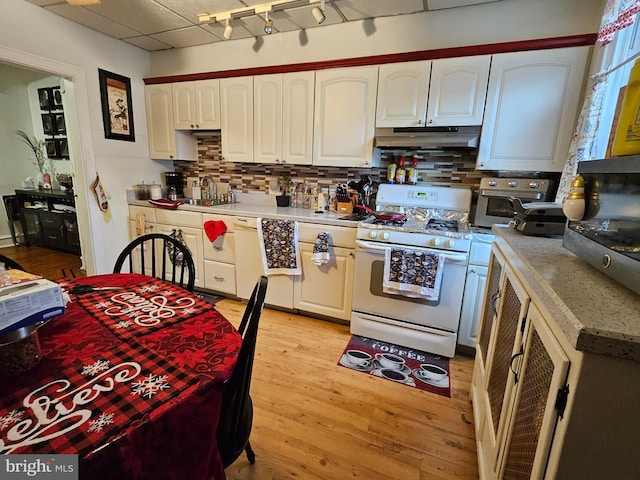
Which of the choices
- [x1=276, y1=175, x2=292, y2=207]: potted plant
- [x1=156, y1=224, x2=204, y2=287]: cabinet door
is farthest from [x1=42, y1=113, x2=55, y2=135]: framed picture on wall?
[x1=276, y1=175, x2=292, y2=207]: potted plant

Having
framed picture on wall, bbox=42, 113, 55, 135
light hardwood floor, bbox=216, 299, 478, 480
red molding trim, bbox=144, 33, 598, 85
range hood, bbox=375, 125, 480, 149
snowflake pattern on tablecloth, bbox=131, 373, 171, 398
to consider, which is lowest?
light hardwood floor, bbox=216, 299, 478, 480

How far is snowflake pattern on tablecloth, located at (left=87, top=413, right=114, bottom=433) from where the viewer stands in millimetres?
626

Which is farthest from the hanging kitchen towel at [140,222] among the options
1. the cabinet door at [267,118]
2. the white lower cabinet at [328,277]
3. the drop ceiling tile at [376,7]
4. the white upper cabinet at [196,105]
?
the drop ceiling tile at [376,7]

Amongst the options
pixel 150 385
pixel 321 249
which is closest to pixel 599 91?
pixel 321 249

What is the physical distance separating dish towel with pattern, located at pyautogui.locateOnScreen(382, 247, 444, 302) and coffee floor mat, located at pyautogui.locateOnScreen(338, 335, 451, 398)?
449mm

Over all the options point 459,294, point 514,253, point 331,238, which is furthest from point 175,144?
point 514,253

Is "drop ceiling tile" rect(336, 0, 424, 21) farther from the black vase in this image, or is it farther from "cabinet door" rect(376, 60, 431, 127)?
the black vase

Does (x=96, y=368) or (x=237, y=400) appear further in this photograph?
(x=237, y=400)

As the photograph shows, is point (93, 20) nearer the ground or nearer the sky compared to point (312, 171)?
nearer the sky

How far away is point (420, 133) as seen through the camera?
2369 mm

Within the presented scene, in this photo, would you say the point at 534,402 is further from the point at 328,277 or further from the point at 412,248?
the point at 328,277

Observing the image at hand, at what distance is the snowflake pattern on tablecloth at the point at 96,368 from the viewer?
2.61 ft

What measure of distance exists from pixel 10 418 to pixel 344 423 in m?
1.39

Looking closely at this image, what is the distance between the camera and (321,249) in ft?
7.87
